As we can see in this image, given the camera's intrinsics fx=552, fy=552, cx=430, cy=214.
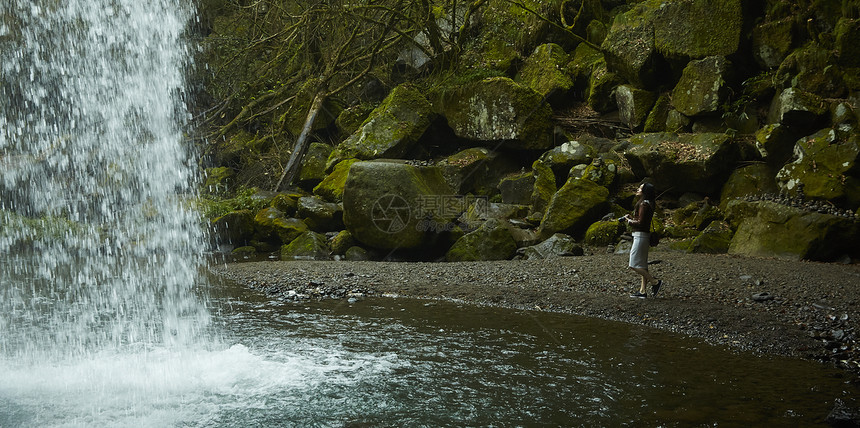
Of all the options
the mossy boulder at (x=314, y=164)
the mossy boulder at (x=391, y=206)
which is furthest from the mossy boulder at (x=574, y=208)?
the mossy boulder at (x=314, y=164)

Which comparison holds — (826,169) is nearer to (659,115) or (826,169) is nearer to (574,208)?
(574,208)

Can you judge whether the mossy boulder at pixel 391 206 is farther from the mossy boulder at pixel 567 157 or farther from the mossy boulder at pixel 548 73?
the mossy boulder at pixel 548 73

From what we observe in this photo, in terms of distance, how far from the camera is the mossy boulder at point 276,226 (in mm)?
14656

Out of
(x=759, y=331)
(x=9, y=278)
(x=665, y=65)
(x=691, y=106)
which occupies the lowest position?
(x=759, y=331)

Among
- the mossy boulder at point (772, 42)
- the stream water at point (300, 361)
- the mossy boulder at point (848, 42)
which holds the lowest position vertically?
the stream water at point (300, 361)

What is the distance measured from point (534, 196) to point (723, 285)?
6314mm

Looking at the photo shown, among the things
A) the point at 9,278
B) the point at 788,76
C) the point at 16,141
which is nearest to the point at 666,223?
the point at 788,76

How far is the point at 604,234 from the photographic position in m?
12.0

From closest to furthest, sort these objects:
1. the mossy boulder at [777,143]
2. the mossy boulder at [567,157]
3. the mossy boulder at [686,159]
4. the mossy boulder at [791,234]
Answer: the mossy boulder at [791,234]
the mossy boulder at [777,143]
the mossy boulder at [686,159]
the mossy boulder at [567,157]

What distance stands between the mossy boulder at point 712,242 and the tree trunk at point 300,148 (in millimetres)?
12640

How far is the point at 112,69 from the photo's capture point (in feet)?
46.1

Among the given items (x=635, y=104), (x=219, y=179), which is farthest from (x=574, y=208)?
(x=219, y=179)

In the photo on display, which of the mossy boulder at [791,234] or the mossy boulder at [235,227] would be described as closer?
the mossy boulder at [791,234]

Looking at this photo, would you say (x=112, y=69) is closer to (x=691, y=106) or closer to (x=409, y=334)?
(x=409, y=334)
